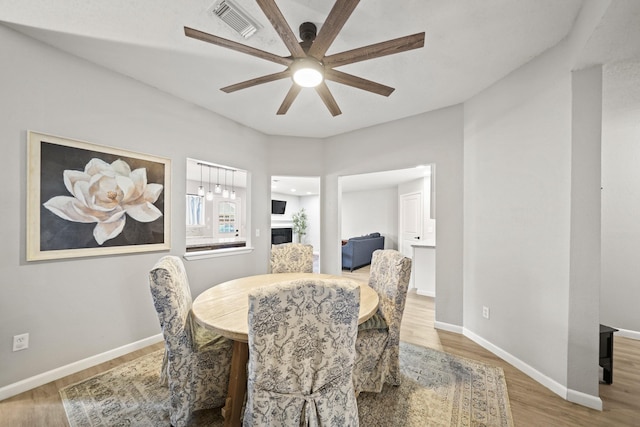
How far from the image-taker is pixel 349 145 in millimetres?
3930

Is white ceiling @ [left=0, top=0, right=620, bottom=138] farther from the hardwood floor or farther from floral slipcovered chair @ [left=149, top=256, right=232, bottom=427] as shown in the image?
the hardwood floor

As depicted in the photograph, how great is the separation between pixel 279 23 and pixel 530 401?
292 cm

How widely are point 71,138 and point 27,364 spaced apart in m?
1.79

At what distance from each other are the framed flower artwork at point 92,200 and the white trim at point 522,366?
3469mm

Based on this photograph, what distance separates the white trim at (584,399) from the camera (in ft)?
5.61

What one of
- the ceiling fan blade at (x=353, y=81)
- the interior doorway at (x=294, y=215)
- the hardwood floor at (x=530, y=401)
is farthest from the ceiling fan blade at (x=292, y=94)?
the interior doorway at (x=294, y=215)

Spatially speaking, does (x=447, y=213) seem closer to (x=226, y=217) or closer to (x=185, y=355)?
(x=185, y=355)

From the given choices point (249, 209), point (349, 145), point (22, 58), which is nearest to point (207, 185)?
point (249, 209)

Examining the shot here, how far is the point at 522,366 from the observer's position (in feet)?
7.05

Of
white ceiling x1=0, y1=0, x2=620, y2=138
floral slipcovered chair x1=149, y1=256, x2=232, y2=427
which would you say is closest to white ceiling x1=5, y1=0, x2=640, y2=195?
white ceiling x1=0, y1=0, x2=620, y2=138

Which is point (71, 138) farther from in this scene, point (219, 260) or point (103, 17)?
point (219, 260)

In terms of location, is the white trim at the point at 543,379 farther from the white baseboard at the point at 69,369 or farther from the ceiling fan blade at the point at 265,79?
the white baseboard at the point at 69,369

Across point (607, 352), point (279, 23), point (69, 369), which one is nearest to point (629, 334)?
point (607, 352)

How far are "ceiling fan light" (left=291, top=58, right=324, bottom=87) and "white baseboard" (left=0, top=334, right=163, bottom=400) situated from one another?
2870 mm
